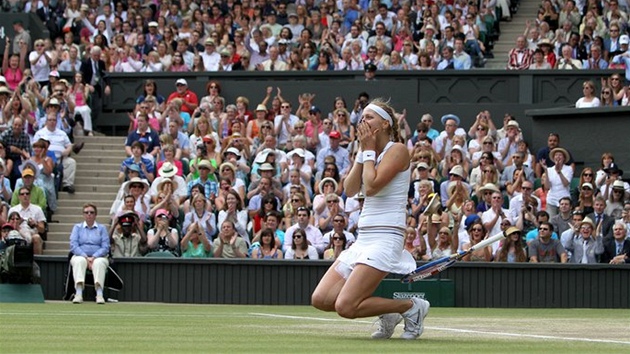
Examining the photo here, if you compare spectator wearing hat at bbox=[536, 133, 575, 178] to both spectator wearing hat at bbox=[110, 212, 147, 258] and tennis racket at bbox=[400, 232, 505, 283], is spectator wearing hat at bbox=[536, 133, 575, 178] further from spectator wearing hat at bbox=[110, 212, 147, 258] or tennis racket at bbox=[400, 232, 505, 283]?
tennis racket at bbox=[400, 232, 505, 283]

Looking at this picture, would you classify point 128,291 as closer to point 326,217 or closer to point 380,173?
point 326,217

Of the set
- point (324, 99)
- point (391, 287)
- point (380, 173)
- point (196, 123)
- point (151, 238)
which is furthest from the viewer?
point (324, 99)

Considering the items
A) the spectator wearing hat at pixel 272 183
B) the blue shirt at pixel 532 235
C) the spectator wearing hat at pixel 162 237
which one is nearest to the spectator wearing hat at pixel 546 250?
the blue shirt at pixel 532 235

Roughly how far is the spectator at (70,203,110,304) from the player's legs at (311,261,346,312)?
31.7 ft

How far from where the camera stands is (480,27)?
30.8 meters

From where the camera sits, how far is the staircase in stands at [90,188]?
2398cm

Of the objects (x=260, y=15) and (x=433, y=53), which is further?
(x=260, y=15)

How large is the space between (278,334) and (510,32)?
2208 centimetres

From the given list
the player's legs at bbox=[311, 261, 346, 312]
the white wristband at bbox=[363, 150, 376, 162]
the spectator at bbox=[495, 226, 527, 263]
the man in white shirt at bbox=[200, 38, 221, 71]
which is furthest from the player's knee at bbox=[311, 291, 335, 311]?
the man in white shirt at bbox=[200, 38, 221, 71]

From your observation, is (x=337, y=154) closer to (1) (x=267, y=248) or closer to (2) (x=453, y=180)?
(2) (x=453, y=180)

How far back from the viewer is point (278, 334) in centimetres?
1091

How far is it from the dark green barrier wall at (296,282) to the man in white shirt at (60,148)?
4409 mm

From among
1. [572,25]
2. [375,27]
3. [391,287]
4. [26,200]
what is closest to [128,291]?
[26,200]

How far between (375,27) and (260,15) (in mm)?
3409
